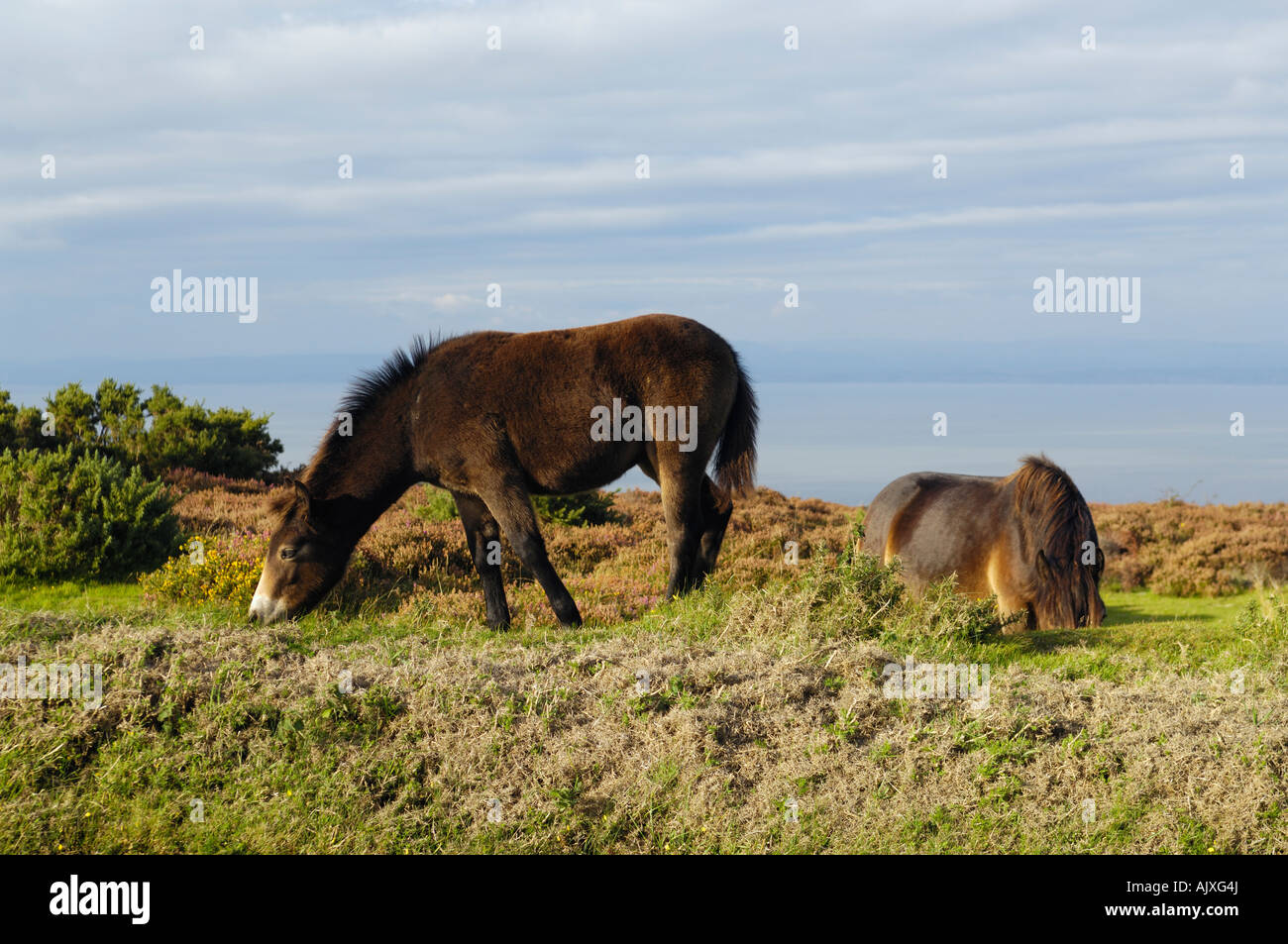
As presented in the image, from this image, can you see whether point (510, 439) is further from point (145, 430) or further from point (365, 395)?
point (145, 430)

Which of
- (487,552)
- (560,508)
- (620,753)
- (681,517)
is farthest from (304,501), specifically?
(560,508)

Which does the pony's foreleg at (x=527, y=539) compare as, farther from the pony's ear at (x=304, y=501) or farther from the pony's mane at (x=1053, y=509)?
the pony's mane at (x=1053, y=509)

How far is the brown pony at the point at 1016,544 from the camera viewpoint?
8797 mm

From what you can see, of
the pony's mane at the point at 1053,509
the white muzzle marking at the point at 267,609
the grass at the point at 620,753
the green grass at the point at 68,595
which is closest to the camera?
the grass at the point at 620,753

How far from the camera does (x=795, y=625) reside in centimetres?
778

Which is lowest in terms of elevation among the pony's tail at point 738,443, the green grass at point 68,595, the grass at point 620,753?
the grass at point 620,753

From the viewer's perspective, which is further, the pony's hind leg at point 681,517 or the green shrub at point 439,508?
the green shrub at point 439,508

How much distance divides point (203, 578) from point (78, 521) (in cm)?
176

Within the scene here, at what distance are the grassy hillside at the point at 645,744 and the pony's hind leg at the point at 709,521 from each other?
196 centimetres

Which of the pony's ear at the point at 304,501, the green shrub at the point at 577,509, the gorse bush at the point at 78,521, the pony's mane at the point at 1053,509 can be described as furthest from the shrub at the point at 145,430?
the pony's mane at the point at 1053,509

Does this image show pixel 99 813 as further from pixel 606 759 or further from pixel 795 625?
pixel 795 625

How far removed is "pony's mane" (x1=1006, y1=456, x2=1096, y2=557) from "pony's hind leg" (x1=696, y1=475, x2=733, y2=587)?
2729 millimetres

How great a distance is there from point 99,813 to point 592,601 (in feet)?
18.0

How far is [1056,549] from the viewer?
8.77 metres
